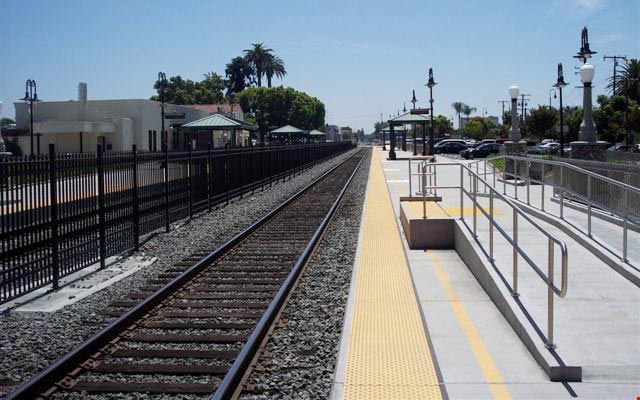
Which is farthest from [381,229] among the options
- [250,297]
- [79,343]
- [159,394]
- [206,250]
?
[159,394]

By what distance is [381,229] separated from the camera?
53.7 feet

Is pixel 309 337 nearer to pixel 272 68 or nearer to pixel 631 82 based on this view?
pixel 631 82

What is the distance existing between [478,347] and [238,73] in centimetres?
13676

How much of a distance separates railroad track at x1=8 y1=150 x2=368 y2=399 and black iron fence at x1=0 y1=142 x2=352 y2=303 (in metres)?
1.48

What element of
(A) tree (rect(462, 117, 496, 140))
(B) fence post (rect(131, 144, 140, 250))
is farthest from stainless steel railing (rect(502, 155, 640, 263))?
(A) tree (rect(462, 117, 496, 140))

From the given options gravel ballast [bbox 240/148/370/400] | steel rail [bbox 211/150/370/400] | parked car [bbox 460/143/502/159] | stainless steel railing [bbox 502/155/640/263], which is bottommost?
gravel ballast [bbox 240/148/370/400]

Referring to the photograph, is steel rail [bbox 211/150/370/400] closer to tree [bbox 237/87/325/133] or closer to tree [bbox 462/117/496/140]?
tree [bbox 237/87/325/133]

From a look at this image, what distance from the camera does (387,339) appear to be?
7.33 m

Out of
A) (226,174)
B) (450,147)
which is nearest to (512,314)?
(226,174)

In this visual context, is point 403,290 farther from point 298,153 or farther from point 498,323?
point 298,153

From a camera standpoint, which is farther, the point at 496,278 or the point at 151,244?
the point at 151,244

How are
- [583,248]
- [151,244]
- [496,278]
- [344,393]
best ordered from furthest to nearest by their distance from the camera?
[151,244] < [583,248] < [496,278] < [344,393]

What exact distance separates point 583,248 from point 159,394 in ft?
24.8

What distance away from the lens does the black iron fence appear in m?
9.50
